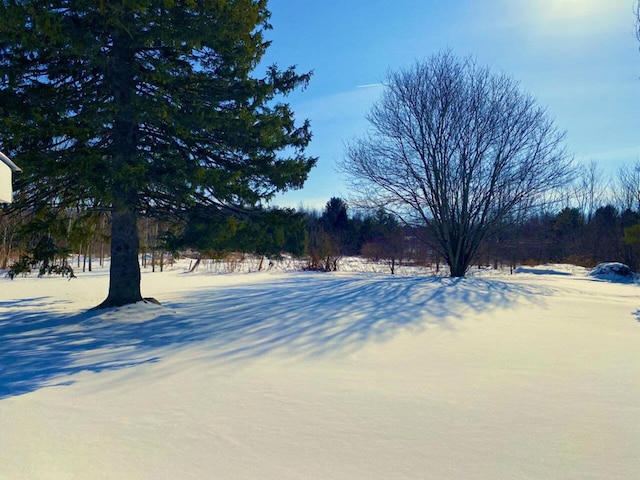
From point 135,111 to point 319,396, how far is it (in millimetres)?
5213

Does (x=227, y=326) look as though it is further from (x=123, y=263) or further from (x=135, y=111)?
(x=135, y=111)

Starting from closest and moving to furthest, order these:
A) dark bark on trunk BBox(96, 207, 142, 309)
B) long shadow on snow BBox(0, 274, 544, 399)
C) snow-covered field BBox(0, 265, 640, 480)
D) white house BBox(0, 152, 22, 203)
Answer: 1. white house BBox(0, 152, 22, 203)
2. snow-covered field BBox(0, 265, 640, 480)
3. long shadow on snow BBox(0, 274, 544, 399)
4. dark bark on trunk BBox(96, 207, 142, 309)

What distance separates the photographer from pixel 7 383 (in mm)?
3734

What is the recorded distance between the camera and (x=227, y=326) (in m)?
6.29

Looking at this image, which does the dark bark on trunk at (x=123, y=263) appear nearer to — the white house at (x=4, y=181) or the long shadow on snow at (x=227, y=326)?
the long shadow on snow at (x=227, y=326)

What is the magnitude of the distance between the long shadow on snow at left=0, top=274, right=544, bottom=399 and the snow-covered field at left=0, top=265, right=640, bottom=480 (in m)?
0.05

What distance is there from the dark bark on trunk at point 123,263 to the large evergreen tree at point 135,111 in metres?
0.02

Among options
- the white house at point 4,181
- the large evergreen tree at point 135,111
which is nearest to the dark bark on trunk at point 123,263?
the large evergreen tree at point 135,111

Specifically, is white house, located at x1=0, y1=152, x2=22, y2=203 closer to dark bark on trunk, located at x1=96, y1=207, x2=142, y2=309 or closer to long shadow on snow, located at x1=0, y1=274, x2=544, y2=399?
long shadow on snow, located at x1=0, y1=274, x2=544, y2=399

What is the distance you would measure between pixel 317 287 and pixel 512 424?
26.9ft

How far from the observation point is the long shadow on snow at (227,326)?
4562 mm

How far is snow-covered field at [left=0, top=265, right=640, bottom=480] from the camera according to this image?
237 cm

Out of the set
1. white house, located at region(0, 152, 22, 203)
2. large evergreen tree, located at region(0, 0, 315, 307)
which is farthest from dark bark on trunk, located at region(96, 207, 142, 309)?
white house, located at region(0, 152, 22, 203)

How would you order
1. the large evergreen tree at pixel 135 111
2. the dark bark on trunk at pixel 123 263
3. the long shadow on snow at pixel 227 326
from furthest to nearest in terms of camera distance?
the dark bark on trunk at pixel 123 263
the large evergreen tree at pixel 135 111
the long shadow on snow at pixel 227 326
